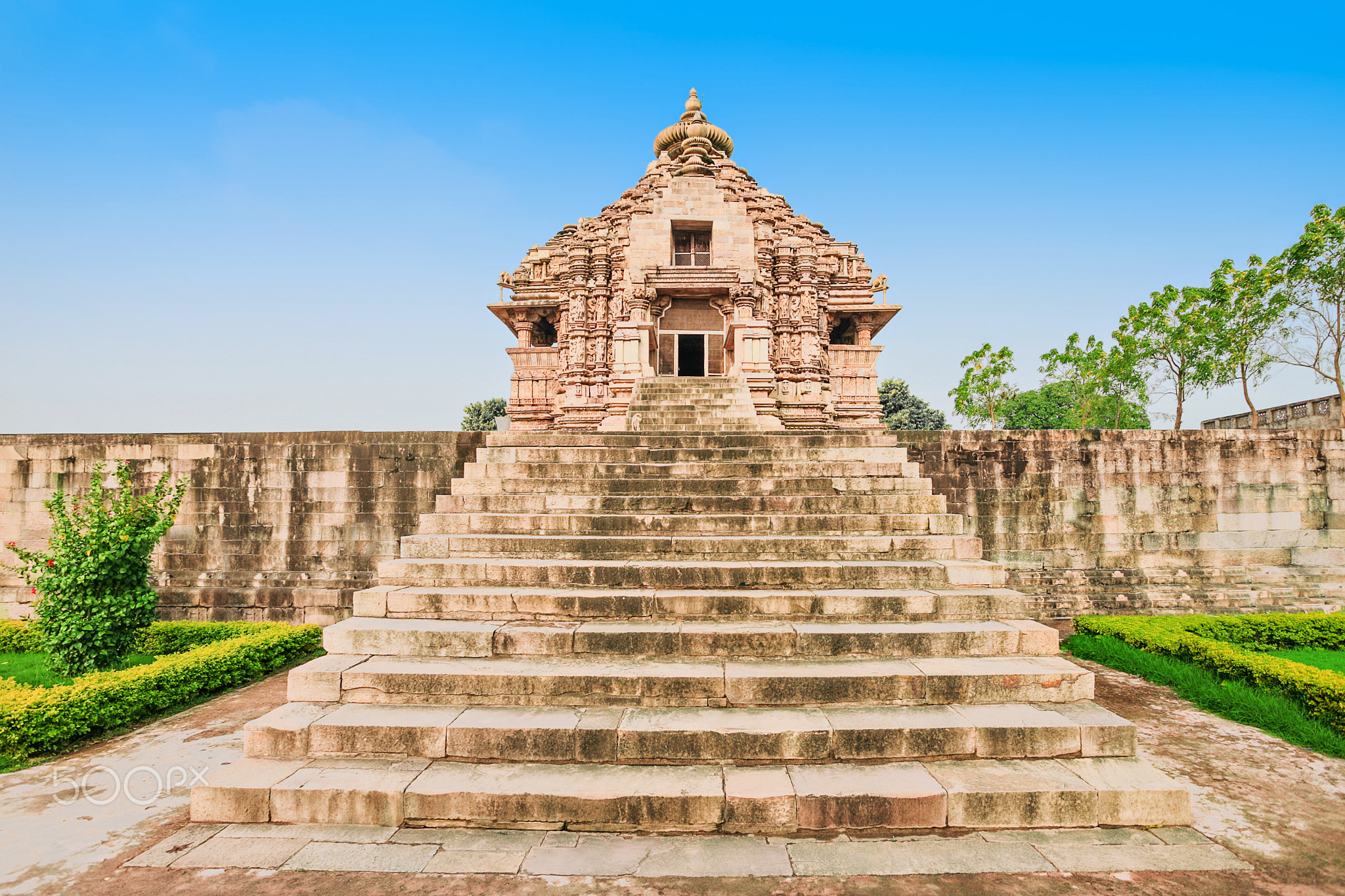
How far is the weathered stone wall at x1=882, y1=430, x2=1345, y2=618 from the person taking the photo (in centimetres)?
975

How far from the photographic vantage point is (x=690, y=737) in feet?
13.7

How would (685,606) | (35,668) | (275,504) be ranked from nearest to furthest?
1. (685,606)
2. (35,668)
3. (275,504)

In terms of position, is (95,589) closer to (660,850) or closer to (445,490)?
(445,490)

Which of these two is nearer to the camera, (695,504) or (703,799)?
(703,799)

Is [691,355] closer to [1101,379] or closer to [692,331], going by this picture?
[692,331]

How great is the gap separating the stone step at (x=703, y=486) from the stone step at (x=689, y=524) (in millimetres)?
596

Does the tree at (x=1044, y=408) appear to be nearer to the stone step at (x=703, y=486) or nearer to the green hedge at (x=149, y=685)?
the stone step at (x=703, y=486)

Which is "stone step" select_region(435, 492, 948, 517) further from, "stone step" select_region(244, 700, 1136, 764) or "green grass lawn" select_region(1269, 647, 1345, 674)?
"green grass lawn" select_region(1269, 647, 1345, 674)

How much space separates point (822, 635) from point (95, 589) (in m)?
9.05

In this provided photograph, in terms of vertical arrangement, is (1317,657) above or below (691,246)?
below

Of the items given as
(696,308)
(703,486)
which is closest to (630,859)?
(703,486)

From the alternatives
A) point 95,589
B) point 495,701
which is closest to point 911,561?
point 495,701

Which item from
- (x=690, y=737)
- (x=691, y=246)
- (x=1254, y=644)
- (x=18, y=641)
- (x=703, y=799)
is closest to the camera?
(x=703, y=799)

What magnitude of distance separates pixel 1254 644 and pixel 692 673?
921cm
